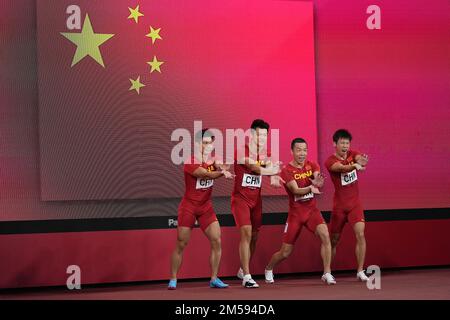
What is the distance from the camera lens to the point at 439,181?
9.76m

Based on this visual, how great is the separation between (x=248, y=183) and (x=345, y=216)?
1.14 metres

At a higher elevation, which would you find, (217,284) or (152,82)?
(152,82)

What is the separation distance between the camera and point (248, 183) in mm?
8117

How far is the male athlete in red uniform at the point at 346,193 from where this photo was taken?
27.2 ft

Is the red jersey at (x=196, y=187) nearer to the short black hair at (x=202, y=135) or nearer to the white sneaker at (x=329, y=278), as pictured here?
the short black hair at (x=202, y=135)

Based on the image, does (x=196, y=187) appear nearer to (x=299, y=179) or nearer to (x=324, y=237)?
(x=299, y=179)

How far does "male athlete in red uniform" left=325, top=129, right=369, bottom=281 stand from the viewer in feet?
27.2

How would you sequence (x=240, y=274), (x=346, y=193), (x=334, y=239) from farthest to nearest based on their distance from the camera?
(x=240, y=274) < (x=334, y=239) < (x=346, y=193)

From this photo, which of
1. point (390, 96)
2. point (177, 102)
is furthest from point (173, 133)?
point (390, 96)

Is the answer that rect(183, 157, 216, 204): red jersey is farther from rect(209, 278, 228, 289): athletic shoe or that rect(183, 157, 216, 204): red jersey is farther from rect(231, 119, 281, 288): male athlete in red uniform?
rect(209, 278, 228, 289): athletic shoe

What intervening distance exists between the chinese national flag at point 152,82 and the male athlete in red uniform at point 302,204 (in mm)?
937

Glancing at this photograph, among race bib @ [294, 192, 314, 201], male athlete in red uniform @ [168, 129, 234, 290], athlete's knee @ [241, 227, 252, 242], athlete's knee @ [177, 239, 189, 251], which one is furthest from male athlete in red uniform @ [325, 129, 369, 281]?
athlete's knee @ [177, 239, 189, 251]

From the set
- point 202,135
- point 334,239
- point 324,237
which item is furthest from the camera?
point 334,239

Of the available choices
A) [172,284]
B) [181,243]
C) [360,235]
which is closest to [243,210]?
[181,243]
